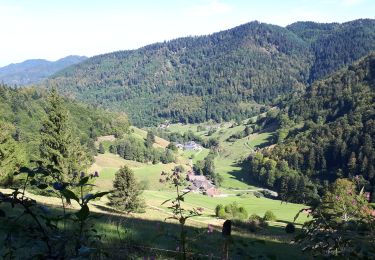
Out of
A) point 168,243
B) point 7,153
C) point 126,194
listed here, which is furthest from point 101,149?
point 168,243

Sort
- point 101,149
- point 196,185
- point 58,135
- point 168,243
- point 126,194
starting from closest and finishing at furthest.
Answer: point 168,243
point 196,185
point 126,194
point 58,135
point 101,149

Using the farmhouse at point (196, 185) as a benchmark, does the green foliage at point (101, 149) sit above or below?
below

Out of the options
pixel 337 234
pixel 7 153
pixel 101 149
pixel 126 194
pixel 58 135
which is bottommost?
pixel 101 149

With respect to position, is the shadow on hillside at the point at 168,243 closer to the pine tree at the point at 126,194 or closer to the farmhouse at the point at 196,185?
the farmhouse at the point at 196,185

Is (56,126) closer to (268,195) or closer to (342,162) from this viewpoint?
(268,195)

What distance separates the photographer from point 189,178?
17.3 feet

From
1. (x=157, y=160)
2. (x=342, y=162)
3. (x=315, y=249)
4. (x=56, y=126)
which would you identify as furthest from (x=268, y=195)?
(x=315, y=249)

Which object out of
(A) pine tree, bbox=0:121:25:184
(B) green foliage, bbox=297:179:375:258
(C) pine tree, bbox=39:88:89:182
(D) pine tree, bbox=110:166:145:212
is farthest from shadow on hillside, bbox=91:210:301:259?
(C) pine tree, bbox=39:88:89:182

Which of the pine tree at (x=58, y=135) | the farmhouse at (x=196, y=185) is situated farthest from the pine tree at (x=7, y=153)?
the farmhouse at (x=196, y=185)

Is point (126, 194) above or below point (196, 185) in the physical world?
below

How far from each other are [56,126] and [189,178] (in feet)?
139

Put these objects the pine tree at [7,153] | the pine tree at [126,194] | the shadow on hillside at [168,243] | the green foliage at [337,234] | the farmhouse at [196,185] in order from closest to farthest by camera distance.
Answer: the green foliage at [337,234] → the shadow on hillside at [168,243] → the farmhouse at [196,185] → the pine tree at [126,194] → the pine tree at [7,153]

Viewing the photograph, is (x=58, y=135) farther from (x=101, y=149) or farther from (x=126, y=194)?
(x=101, y=149)

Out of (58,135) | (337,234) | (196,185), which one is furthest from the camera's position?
(58,135)
